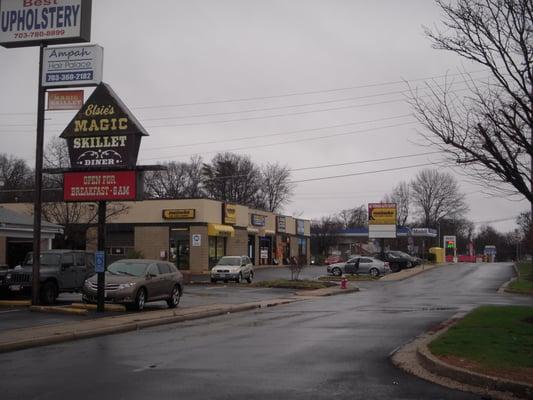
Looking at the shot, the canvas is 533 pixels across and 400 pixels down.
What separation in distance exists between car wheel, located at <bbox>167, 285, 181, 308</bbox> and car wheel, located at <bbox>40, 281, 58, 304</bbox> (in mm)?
3871

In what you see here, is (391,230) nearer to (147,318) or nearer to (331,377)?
(147,318)

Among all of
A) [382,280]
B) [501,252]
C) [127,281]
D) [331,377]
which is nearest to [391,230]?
[382,280]

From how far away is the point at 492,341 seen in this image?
36.9 feet

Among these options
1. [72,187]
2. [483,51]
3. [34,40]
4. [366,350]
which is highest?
[34,40]

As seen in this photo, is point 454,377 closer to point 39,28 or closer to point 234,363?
point 234,363

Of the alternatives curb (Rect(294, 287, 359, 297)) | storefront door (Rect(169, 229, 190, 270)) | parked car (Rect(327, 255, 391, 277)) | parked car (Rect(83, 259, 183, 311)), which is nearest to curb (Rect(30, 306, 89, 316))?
parked car (Rect(83, 259, 183, 311))

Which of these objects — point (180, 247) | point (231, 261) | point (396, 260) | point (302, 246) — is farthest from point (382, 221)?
point (231, 261)

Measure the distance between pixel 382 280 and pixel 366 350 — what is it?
31.9 m

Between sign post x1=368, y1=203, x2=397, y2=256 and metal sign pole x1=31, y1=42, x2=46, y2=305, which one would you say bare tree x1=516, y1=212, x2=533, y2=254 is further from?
metal sign pole x1=31, y1=42, x2=46, y2=305

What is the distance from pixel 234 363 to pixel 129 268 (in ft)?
37.4

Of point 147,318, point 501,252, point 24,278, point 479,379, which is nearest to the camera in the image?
point 479,379

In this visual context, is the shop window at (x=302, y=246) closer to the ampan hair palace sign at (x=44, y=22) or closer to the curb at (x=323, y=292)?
the curb at (x=323, y=292)

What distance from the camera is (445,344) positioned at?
11.1m

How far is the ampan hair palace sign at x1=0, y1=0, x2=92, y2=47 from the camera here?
20.1 m
